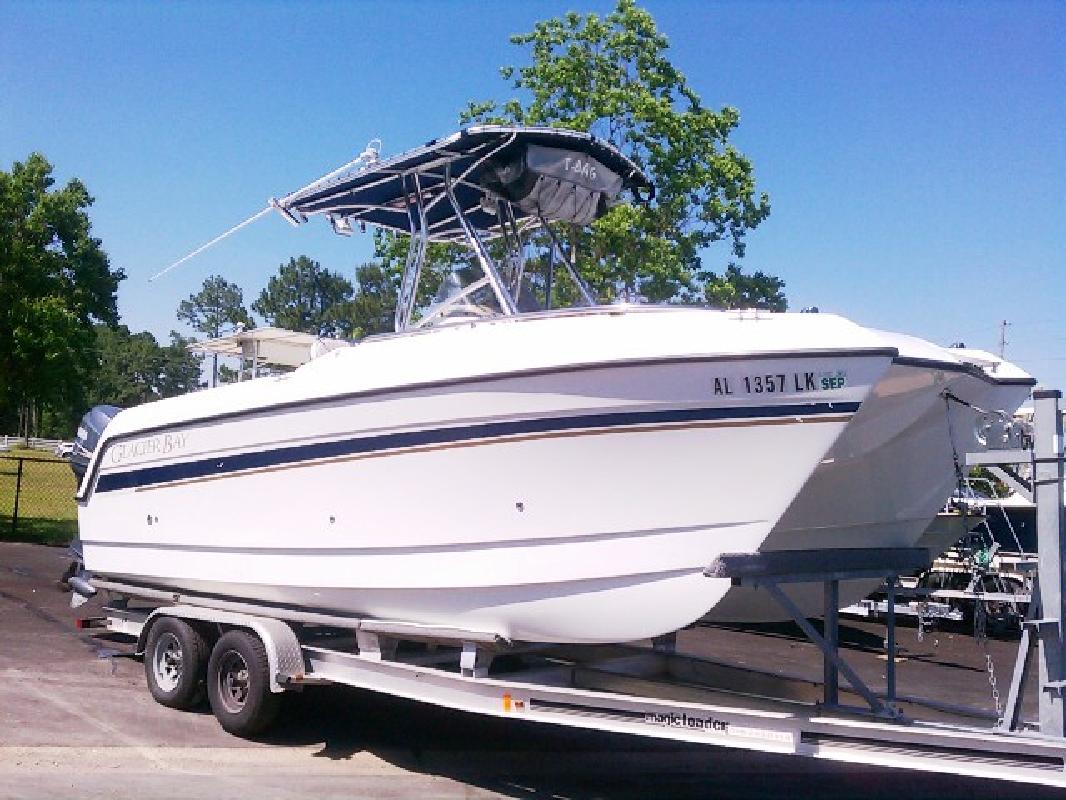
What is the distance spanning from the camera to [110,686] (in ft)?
26.2

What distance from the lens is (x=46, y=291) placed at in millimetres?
16781

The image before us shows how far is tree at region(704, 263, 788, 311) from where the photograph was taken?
1731cm

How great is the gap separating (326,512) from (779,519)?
2.90 metres

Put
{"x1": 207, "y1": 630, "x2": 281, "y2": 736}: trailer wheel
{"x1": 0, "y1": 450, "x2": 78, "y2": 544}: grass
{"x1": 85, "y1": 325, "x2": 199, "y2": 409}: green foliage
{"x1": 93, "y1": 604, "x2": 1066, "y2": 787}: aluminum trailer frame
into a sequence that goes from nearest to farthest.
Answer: {"x1": 93, "y1": 604, "x2": 1066, "y2": 787}: aluminum trailer frame < {"x1": 207, "y1": 630, "x2": 281, "y2": 736}: trailer wheel < {"x1": 0, "y1": 450, "x2": 78, "y2": 544}: grass < {"x1": 85, "y1": 325, "x2": 199, "y2": 409}: green foliage

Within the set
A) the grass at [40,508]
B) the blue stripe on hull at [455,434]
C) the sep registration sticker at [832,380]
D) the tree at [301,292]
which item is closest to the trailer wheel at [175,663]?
the blue stripe on hull at [455,434]

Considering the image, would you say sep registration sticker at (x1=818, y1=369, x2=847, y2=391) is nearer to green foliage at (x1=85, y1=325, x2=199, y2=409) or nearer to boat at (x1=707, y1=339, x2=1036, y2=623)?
boat at (x1=707, y1=339, x2=1036, y2=623)

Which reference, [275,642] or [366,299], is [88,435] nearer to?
[275,642]

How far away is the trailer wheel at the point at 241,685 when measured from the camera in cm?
665

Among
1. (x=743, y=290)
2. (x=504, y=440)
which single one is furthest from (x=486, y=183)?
(x=743, y=290)

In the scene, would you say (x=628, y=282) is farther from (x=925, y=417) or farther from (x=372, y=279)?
(x=372, y=279)

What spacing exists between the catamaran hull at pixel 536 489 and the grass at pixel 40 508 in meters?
8.95

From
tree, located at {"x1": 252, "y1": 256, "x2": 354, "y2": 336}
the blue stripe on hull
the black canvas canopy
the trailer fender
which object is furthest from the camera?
tree, located at {"x1": 252, "y1": 256, "x2": 354, "y2": 336}

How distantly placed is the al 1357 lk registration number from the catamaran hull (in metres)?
0.01

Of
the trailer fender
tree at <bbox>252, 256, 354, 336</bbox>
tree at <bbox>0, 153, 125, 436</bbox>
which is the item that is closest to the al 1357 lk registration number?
the trailer fender
